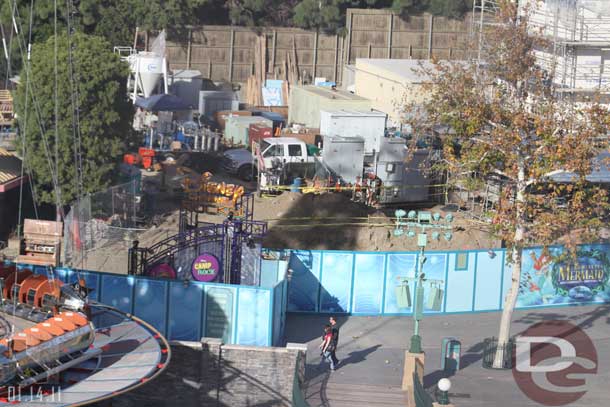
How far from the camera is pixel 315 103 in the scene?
5516 cm

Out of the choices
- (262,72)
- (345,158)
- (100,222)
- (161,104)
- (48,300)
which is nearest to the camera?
(48,300)

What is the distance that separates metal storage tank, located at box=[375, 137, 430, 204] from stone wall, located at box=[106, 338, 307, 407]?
17142 mm

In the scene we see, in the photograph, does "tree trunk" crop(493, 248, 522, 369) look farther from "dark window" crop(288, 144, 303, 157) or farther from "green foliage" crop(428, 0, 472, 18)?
"green foliage" crop(428, 0, 472, 18)

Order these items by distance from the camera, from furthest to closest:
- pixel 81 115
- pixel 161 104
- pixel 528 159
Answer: pixel 161 104
pixel 81 115
pixel 528 159

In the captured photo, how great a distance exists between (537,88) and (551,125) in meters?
2.88

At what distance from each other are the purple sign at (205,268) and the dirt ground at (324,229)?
3879 mm

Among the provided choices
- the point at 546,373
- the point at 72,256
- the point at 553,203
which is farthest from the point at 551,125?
the point at 72,256

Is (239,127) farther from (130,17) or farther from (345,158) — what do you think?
(130,17)

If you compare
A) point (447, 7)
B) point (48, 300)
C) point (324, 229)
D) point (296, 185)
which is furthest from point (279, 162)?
point (447, 7)

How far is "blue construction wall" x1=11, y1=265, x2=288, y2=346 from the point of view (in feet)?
96.1

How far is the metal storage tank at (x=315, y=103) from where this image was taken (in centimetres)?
5397

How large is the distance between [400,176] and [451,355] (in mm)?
16262

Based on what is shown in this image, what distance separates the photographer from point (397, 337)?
102ft

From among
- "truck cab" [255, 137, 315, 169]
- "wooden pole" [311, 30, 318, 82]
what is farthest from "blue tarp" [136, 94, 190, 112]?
"wooden pole" [311, 30, 318, 82]
